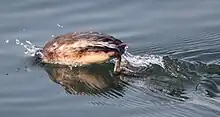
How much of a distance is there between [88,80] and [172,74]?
2.35ft

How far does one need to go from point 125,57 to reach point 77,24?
1109 millimetres

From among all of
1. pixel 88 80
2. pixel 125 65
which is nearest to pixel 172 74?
pixel 125 65

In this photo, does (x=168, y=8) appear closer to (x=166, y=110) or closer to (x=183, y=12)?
(x=183, y=12)

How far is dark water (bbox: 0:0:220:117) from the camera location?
6.45 m

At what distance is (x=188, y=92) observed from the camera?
21.7 feet

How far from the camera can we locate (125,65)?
7234mm

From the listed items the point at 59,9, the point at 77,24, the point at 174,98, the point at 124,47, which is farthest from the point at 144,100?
the point at 59,9

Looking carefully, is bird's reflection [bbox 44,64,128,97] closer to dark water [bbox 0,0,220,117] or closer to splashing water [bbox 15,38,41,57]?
dark water [bbox 0,0,220,117]

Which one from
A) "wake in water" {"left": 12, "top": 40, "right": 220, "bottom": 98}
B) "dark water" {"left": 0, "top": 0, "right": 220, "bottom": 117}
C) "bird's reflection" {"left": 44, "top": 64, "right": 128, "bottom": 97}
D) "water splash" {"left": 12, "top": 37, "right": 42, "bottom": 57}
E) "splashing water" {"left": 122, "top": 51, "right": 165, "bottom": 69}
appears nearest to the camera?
"dark water" {"left": 0, "top": 0, "right": 220, "bottom": 117}

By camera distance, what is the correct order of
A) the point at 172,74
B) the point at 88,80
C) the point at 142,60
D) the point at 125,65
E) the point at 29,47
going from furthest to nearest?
the point at 29,47 < the point at 142,60 < the point at 125,65 < the point at 88,80 < the point at 172,74

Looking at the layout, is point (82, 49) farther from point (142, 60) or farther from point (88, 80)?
point (142, 60)

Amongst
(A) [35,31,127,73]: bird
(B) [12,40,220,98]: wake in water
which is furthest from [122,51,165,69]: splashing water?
(A) [35,31,127,73]: bird

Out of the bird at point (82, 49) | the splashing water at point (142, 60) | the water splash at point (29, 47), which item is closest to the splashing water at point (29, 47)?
the water splash at point (29, 47)

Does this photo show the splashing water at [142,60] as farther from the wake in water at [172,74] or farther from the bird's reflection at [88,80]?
the bird's reflection at [88,80]
